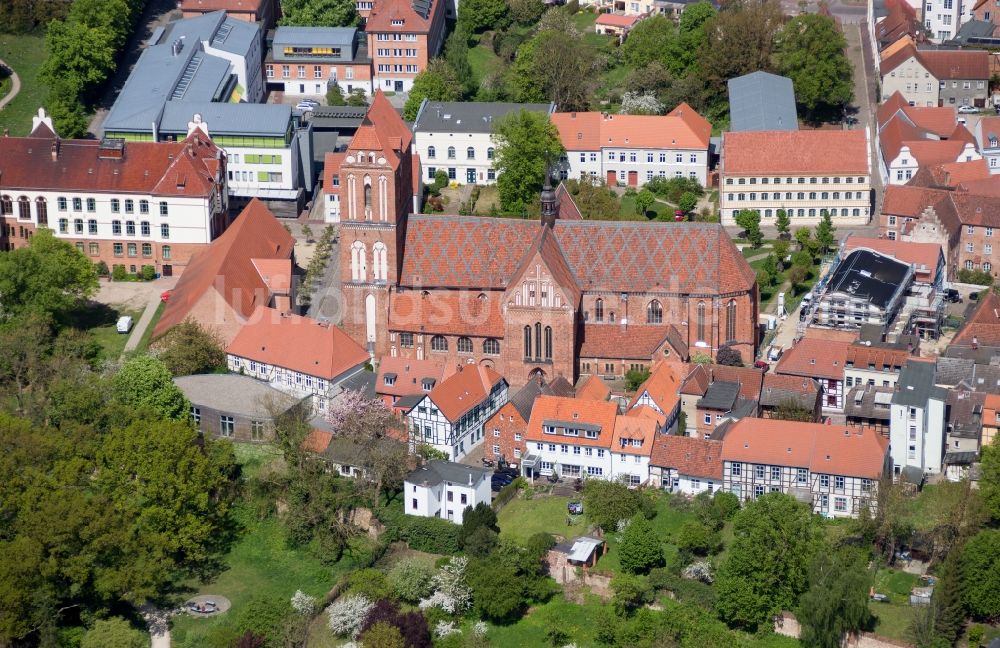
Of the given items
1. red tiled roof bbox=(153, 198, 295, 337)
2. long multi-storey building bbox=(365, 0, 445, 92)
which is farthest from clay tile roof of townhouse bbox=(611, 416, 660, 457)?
long multi-storey building bbox=(365, 0, 445, 92)

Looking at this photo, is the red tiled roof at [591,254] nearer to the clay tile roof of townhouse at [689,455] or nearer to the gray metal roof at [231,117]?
the clay tile roof of townhouse at [689,455]

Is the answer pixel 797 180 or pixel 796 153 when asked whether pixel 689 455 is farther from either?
pixel 796 153

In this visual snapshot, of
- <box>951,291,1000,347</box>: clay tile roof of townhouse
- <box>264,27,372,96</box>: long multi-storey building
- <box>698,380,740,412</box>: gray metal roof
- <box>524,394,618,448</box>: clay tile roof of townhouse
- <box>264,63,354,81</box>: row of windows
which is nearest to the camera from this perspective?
<box>524,394,618,448</box>: clay tile roof of townhouse

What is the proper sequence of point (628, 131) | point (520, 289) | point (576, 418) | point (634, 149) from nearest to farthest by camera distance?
point (576, 418)
point (520, 289)
point (634, 149)
point (628, 131)

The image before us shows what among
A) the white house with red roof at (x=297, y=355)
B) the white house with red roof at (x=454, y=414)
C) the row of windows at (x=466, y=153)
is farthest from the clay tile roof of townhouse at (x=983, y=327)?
the row of windows at (x=466, y=153)

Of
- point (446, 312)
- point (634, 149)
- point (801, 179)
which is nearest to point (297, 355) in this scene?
point (446, 312)

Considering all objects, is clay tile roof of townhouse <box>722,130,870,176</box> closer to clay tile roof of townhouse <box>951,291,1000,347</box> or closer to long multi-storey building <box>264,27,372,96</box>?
clay tile roof of townhouse <box>951,291,1000,347</box>

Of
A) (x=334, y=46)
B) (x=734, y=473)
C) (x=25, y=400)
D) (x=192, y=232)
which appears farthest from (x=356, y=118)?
(x=734, y=473)
